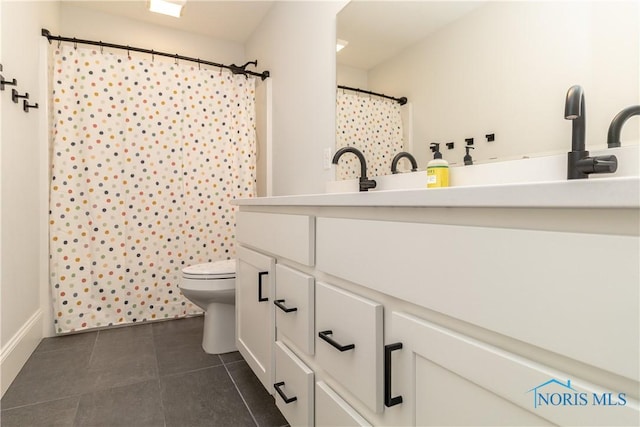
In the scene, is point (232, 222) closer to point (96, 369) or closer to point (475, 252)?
point (96, 369)

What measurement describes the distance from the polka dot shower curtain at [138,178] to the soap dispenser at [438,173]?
1.77 meters

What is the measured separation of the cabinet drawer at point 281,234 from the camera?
98cm

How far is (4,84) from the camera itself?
1.55 meters

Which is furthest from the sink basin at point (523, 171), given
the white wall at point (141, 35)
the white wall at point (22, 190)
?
the white wall at point (141, 35)

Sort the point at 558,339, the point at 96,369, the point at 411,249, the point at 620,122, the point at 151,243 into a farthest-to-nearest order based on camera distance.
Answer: the point at 151,243, the point at 96,369, the point at 620,122, the point at 411,249, the point at 558,339

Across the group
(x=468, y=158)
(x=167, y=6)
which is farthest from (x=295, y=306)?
(x=167, y=6)

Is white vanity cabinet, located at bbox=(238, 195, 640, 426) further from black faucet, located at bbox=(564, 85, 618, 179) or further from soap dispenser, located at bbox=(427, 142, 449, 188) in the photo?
soap dispenser, located at bbox=(427, 142, 449, 188)

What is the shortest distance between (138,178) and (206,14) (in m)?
1.33

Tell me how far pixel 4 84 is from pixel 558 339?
2160mm

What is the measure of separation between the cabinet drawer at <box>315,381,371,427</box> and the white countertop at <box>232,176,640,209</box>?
476 millimetres

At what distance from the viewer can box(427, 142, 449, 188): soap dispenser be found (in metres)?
1.19

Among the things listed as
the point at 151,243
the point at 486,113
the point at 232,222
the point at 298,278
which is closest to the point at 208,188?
the point at 232,222

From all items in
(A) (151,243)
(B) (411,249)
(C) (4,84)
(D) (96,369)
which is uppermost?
(C) (4,84)

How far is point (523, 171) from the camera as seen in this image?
98 centimetres
